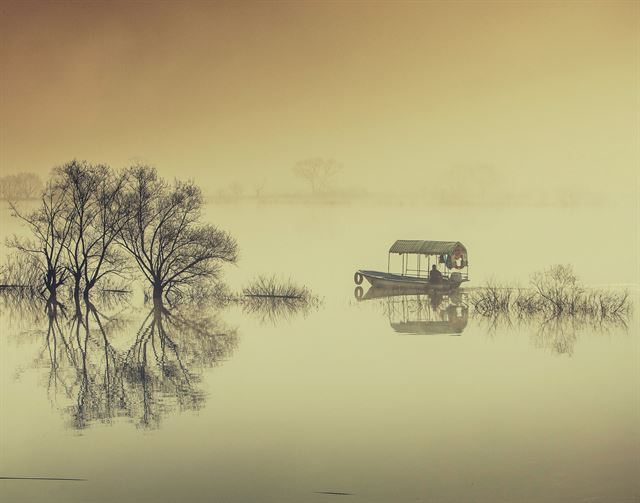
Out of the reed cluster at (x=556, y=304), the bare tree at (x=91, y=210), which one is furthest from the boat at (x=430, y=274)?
the bare tree at (x=91, y=210)

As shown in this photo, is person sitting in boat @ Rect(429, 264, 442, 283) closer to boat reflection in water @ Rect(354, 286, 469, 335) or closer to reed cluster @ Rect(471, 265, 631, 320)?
boat reflection in water @ Rect(354, 286, 469, 335)

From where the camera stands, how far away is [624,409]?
21.5m

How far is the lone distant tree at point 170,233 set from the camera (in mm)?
42594

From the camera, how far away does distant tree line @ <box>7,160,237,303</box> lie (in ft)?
140

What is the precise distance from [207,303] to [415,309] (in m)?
8.99

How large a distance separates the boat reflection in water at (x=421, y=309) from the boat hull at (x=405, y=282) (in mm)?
239

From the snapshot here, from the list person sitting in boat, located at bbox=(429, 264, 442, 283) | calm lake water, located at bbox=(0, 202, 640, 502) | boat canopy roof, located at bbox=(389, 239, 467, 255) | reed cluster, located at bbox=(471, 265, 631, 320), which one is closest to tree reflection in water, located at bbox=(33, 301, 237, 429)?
calm lake water, located at bbox=(0, 202, 640, 502)

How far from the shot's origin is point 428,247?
168ft

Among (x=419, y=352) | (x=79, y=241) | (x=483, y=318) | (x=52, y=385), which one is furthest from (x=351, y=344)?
(x=79, y=241)

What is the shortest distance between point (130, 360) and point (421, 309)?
57.1 ft

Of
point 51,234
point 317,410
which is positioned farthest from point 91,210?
point 317,410

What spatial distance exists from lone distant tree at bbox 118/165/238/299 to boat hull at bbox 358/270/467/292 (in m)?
10.8

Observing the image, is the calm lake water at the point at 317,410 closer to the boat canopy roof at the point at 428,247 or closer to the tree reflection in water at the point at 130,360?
the tree reflection in water at the point at 130,360

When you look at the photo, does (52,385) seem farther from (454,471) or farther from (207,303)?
(207,303)
